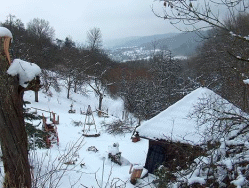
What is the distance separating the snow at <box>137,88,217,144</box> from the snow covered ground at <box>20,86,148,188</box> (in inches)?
77.4

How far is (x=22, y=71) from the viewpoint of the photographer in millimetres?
3469

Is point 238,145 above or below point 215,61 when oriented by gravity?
below

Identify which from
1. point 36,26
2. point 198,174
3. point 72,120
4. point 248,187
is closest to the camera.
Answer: point 248,187

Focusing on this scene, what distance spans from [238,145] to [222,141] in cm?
24

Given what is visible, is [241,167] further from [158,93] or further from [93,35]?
[93,35]

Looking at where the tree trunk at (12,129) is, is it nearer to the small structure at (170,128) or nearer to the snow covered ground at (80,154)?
the snow covered ground at (80,154)

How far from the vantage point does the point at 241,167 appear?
2.95 m

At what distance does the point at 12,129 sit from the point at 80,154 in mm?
9026

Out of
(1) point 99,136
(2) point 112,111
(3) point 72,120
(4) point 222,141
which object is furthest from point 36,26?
(4) point 222,141

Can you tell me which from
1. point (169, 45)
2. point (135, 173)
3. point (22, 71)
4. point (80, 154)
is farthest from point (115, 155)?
point (169, 45)

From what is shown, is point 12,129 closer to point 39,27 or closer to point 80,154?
point 80,154

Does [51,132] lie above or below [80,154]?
above

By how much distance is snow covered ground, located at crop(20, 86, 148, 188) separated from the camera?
240 inches

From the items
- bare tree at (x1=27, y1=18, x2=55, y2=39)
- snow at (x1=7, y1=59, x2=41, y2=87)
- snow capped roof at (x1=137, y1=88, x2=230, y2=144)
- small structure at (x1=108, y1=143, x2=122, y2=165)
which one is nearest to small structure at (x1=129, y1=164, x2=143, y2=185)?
snow capped roof at (x1=137, y1=88, x2=230, y2=144)
